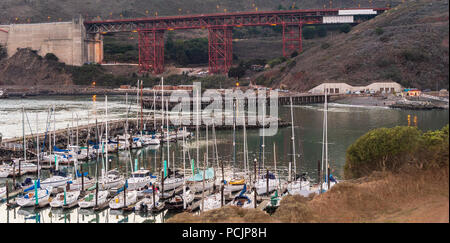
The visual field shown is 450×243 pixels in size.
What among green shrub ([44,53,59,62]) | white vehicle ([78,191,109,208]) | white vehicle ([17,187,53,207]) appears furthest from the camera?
green shrub ([44,53,59,62])

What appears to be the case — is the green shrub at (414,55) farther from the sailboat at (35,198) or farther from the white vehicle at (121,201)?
the sailboat at (35,198)

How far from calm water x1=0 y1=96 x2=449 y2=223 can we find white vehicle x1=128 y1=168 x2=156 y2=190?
242 cm

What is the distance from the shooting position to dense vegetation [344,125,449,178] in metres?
18.3

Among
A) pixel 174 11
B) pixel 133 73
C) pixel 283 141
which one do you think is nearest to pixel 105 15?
pixel 174 11

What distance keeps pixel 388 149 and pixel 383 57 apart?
232 feet

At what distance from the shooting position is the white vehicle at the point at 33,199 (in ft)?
83.5

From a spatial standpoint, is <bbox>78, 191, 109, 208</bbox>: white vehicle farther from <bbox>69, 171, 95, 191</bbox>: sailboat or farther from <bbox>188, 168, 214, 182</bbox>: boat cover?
<bbox>188, 168, 214, 182</bbox>: boat cover

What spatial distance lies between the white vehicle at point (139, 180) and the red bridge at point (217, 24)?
70.1 metres

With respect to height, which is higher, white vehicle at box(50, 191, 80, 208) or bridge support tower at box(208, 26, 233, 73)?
bridge support tower at box(208, 26, 233, 73)

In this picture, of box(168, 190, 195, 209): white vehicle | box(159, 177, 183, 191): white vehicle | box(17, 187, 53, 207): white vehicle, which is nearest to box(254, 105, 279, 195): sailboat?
box(168, 190, 195, 209): white vehicle

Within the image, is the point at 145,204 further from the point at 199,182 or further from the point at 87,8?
the point at 87,8
